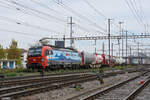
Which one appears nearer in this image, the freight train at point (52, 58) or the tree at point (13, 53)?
the freight train at point (52, 58)

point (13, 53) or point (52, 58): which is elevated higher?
point (13, 53)

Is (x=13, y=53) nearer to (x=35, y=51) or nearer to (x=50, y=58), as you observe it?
(x=35, y=51)

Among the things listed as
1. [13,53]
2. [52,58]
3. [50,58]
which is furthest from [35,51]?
[13,53]

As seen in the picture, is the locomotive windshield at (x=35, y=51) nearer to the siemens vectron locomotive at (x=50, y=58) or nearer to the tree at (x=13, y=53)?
the siemens vectron locomotive at (x=50, y=58)

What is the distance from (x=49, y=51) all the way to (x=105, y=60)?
27306 millimetres

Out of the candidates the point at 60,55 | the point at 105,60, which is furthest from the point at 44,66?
the point at 105,60

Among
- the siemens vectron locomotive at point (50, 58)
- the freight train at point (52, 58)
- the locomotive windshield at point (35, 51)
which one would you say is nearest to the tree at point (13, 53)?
the freight train at point (52, 58)

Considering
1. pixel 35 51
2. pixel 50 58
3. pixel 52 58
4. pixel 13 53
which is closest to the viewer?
pixel 35 51

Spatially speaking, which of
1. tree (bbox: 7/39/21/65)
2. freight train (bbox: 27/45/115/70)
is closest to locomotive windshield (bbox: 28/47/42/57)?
freight train (bbox: 27/45/115/70)

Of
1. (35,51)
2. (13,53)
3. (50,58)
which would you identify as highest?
(13,53)

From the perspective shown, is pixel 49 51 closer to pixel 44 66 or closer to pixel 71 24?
pixel 44 66

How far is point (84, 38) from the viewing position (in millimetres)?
49156

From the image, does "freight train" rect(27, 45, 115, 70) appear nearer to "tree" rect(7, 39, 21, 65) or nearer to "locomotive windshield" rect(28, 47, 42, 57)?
"locomotive windshield" rect(28, 47, 42, 57)

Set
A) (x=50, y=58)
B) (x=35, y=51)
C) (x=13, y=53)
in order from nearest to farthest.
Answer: (x=35, y=51)
(x=50, y=58)
(x=13, y=53)
